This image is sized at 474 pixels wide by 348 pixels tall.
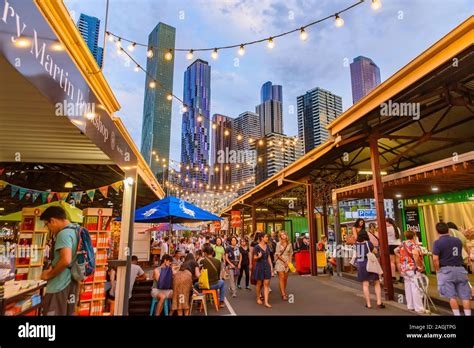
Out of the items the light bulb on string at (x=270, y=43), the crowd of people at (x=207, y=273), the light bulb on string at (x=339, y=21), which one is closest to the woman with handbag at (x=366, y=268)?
the crowd of people at (x=207, y=273)

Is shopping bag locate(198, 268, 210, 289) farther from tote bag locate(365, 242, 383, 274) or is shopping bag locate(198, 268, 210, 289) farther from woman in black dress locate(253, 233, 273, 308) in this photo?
tote bag locate(365, 242, 383, 274)

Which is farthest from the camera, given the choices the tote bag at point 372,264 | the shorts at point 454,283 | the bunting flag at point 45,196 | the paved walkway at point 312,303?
the bunting flag at point 45,196

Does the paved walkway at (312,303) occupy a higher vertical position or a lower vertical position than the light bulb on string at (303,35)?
lower

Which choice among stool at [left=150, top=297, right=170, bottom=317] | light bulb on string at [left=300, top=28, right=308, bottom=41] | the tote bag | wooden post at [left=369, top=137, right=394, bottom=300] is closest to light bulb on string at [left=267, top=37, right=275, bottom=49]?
light bulb on string at [left=300, top=28, right=308, bottom=41]

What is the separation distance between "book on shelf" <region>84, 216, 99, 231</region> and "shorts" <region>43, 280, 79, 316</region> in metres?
3.53

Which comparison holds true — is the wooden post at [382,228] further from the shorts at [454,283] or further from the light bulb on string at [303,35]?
the light bulb on string at [303,35]

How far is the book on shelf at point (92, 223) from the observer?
6.67 meters

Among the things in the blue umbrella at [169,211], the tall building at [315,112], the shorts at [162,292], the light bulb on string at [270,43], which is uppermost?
the tall building at [315,112]

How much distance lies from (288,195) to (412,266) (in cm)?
1270

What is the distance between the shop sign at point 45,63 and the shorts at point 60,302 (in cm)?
187

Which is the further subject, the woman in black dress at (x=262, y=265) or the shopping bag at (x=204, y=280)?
the woman in black dress at (x=262, y=265)

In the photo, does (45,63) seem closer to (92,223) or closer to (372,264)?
(92,223)

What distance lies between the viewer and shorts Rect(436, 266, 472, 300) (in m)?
4.70

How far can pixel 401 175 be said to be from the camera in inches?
313
